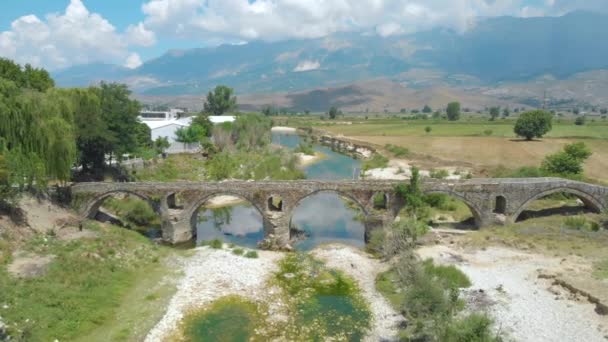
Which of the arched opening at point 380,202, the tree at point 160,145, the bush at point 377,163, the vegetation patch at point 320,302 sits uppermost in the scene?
the tree at point 160,145

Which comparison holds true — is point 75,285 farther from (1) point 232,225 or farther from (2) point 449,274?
(2) point 449,274

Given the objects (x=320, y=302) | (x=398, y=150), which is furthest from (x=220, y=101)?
(x=320, y=302)

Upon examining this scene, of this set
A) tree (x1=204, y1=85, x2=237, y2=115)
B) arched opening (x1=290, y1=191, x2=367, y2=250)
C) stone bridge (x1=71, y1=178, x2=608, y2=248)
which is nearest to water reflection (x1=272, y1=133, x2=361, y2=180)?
arched opening (x1=290, y1=191, x2=367, y2=250)

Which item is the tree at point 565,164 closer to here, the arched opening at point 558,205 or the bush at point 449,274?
the arched opening at point 558,205

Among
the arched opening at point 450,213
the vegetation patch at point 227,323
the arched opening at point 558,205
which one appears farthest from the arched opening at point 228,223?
the arched opening at point 558,205

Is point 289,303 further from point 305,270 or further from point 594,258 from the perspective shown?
point 594,258

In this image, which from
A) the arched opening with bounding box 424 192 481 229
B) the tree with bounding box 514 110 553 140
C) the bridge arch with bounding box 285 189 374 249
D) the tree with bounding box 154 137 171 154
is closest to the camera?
the bridge arch with bounding box 285 189 374 249

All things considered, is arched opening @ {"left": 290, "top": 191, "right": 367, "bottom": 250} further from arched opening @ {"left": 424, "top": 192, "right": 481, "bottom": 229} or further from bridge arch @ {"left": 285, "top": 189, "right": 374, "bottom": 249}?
arched opening @ {"left": 424, "top": 192, "right": 481, "bottom": 229}
